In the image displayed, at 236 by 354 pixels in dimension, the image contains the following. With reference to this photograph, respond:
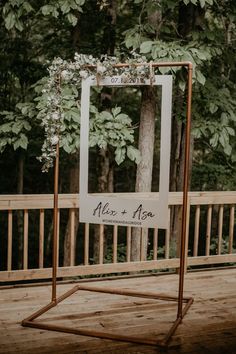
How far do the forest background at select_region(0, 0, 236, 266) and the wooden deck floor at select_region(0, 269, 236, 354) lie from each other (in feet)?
4.00

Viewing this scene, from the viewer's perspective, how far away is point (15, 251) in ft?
34.6

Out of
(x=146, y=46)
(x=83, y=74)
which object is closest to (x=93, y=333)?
(x=83, y=74)

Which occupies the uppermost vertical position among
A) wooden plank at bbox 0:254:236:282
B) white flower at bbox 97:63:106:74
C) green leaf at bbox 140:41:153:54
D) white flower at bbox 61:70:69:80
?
green leaf at bbox 140:41:153:54

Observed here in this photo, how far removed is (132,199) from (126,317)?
3.11 ft

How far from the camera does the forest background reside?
182 inches

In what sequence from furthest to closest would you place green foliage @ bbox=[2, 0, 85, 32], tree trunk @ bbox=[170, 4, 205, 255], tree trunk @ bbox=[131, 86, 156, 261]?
tree trunk @ bbox=[170, 4, 205, 255] < tree trunk @ bbox=[131, 86, 156, 261] < green foliage @ bbox=[2, 0, 85, 32]

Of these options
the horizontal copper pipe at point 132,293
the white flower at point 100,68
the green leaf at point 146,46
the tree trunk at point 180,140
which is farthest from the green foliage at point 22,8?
the horizontal copper pipe at point 132,293

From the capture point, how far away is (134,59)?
367cm

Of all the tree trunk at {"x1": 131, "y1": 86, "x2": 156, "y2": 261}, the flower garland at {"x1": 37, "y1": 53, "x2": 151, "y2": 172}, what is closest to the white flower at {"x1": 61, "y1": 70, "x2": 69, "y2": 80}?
the flower garland at {"x1": 37, "y1": 53, "x2": 151, "y2": 172}

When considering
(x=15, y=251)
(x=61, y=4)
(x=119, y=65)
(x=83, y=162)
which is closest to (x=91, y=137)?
(x=83, y=162)

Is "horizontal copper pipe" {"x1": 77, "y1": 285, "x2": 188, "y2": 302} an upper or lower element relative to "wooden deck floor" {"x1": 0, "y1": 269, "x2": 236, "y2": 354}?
upper

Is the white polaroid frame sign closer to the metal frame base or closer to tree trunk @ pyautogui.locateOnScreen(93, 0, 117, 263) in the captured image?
the metal frame base

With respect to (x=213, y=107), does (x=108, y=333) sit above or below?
below

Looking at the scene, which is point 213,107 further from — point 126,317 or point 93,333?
point 93,333
